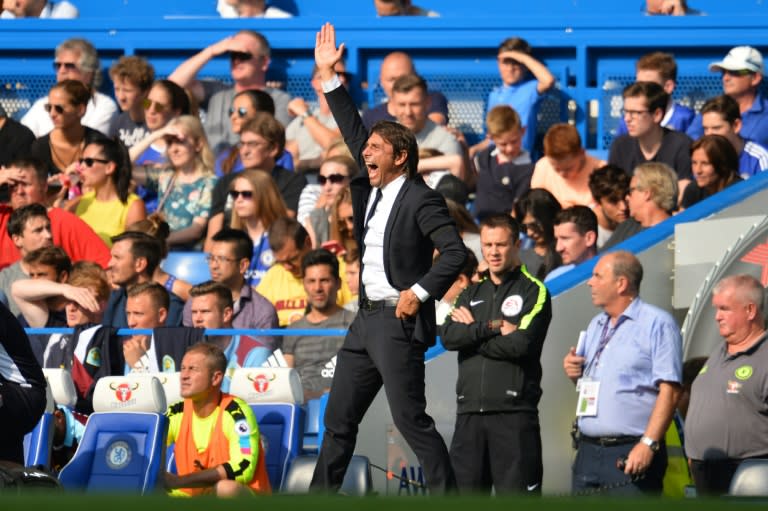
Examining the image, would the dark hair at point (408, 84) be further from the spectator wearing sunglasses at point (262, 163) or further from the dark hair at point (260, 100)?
the dark hair at point (260, 100)

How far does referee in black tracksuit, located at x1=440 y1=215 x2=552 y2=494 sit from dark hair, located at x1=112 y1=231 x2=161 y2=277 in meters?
2.96

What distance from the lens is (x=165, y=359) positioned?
29.4ft

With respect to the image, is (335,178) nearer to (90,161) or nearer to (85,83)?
(90,161)

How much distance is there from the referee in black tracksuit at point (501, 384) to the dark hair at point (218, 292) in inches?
71.5

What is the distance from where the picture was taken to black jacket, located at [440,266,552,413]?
308 inches

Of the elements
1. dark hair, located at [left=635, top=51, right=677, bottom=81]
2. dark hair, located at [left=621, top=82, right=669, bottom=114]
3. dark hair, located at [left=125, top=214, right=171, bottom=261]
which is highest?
dark hair, located at [left=635, top=51, right=677, bottom=81]

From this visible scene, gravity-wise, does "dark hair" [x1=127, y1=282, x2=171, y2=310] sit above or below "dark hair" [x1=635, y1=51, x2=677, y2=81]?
below

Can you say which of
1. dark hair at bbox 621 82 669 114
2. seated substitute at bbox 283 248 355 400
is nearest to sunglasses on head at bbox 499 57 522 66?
dark hair at bbox 621 82 669 114

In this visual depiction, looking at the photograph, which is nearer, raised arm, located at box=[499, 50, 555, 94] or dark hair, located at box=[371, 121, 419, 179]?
dark hair, located at box=[371, 121, 419, 179]

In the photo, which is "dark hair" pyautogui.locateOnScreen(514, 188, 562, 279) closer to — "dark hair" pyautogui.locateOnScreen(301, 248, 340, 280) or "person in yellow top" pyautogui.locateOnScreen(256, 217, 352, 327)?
"person in yellow top" pyautogui.locateOnScreen(256, 217, 352, 327)

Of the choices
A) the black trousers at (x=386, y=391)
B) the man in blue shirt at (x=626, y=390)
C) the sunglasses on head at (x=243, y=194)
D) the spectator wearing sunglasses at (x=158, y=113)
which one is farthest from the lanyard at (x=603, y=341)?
the spectator wearing sunglasses at (x=158, y=113)

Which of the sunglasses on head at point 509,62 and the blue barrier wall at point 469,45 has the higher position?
the blue barrier wall at point 469,45

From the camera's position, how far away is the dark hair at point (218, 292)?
9277mm

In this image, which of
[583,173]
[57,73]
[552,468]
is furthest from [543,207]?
[57,73]
